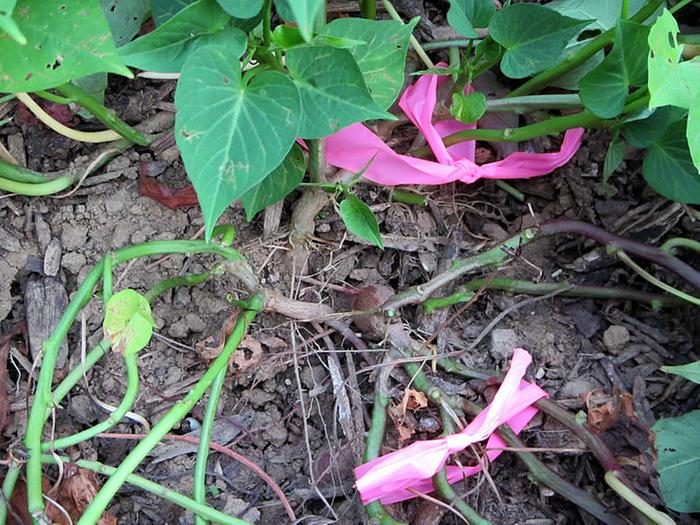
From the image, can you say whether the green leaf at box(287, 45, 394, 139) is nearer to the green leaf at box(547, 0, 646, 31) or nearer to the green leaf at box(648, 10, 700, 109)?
the green leaf at box(648, 10, 700, 109)

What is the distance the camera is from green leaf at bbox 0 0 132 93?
2.52ft

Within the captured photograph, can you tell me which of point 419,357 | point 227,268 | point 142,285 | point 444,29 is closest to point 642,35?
point 444,29

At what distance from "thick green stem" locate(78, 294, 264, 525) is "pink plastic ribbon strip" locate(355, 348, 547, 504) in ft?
0.82

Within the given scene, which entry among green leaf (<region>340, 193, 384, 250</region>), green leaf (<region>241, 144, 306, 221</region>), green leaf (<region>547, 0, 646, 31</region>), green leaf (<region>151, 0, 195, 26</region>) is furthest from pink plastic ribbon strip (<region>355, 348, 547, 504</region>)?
green leaf (<region>151, 0, 195, 26</region>)

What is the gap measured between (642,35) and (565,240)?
0.40 meters

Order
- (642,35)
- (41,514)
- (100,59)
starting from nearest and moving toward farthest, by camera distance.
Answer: (100,59), (41,514), (642,35)

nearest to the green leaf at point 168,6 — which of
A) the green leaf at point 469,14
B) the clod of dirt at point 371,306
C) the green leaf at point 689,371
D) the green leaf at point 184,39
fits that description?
the green leaf at point 184,39

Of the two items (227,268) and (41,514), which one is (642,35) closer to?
(227,268)

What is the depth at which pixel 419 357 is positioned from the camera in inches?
44.9

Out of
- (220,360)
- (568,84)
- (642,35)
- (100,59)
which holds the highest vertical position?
(100,59)

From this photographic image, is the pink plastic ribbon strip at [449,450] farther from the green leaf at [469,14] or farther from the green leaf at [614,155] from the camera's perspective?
the green leaf at [469,14]

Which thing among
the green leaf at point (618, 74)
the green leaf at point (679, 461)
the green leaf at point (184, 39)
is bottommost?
the green leaf at point (679, 461)

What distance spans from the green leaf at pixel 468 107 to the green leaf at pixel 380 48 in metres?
0.17

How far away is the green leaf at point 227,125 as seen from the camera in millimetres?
796
